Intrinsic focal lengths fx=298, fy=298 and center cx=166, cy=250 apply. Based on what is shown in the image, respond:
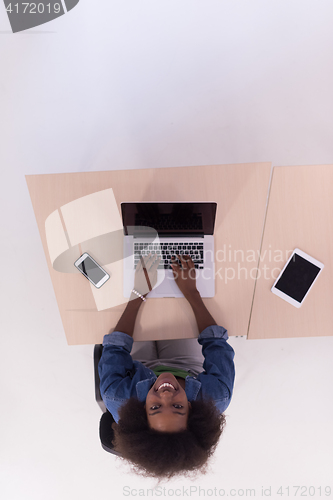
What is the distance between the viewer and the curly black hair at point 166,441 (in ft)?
2.90

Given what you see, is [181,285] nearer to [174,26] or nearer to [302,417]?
[302,417]

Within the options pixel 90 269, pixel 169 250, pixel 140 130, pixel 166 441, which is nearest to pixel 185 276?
pixel 169 250

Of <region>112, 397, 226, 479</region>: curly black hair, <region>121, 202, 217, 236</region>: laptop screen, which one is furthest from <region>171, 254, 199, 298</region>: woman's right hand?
<region>112, 397, 226, 479</region>: curly black hair

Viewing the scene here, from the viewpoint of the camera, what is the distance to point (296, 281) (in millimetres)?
1129

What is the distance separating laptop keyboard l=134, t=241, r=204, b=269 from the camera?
1107 mm

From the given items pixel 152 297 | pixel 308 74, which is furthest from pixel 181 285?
pixel 308 74

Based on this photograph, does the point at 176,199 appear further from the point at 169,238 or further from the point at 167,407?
the point at 167,407

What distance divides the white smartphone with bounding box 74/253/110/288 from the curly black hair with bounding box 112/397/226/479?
1.46 feet

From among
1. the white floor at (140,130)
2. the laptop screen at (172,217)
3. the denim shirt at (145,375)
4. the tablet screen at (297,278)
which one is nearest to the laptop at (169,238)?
the laptop screen at (172,217)

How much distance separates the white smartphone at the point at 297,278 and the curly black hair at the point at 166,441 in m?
0.48

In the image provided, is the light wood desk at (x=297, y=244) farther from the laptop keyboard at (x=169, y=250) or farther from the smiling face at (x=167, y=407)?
the smiling face at (x=167, y=407)

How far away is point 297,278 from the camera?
A: 1129 mm

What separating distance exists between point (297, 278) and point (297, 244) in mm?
129

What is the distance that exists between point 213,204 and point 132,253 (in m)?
0.35
